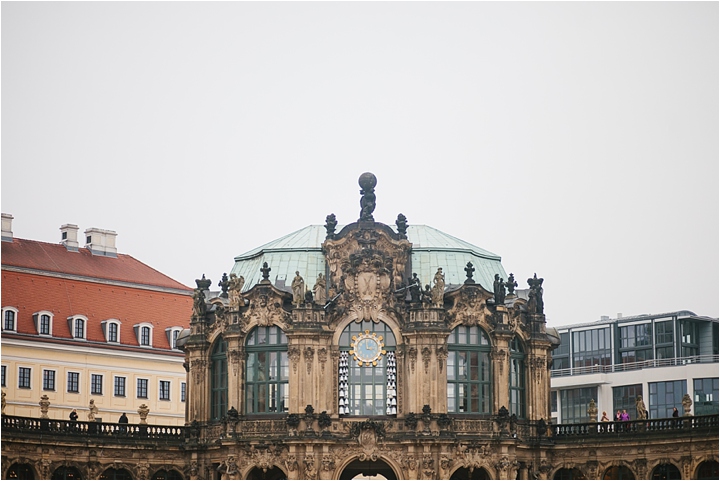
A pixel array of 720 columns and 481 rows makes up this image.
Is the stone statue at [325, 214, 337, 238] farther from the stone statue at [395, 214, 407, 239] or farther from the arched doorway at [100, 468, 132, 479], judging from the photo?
the arched doorway at [100, 468, 132, 479]

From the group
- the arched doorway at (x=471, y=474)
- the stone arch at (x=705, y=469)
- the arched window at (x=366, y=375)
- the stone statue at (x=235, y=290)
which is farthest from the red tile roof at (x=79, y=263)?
the stone arch at (x=705, y=469)

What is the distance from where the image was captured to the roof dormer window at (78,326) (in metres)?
111

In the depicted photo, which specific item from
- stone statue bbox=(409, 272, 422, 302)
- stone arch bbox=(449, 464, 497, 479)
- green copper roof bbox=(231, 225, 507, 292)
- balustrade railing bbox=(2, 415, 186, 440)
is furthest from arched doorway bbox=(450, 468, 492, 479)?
balustrade railing bbox=(2, 415, 186, 440)

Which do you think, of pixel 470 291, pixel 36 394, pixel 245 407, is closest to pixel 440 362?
pixel 470 291

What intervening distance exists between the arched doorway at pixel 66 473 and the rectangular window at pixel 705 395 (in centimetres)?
6003

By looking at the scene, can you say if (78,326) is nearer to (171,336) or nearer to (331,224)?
(171,336)

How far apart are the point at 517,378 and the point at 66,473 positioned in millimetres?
23301

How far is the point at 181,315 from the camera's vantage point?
118562 millimetres

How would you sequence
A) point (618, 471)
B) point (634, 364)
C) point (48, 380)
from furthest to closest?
point (634, 364)
point (48, 380)
point (618, 471)

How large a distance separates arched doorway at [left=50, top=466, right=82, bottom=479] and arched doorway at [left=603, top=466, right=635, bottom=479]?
2643 cm

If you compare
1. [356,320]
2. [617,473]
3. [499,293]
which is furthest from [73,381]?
[617,473]

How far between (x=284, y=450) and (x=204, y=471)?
17.6ft

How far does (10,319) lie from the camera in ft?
353

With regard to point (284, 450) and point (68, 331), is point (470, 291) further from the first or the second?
point (68, 331)
